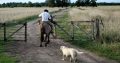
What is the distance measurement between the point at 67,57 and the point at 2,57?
2.72m

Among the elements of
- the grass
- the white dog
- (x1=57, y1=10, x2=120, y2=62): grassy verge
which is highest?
the white dog

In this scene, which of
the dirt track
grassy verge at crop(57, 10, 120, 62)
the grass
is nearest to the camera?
the grass

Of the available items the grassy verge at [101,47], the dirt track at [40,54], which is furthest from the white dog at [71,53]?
the grassy verge at [101,47]

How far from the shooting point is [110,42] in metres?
18.5

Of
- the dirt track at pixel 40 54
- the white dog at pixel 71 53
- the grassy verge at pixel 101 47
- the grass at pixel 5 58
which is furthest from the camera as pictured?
the grassy verge at pixel 101 47

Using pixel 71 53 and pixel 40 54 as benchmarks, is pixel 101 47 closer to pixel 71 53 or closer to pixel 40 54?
pixel 40 54

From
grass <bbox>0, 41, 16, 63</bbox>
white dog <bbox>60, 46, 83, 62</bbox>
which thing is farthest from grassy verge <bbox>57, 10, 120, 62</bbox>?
grass <bbox>0, 41, 16, 63</bbox>

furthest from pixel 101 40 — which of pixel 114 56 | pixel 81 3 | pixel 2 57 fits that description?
pixel 81 3

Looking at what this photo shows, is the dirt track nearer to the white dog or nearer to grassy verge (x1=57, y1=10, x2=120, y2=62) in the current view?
the white dog

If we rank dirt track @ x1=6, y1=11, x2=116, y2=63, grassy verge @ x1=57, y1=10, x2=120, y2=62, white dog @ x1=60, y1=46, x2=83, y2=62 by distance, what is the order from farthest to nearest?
grassy verge @ x1=57, y1=10, x2=120, y2=62, dirt track @ x1=6, y1=11, x2=116, y2=63, white dog @ x1=60, y1=46, x2=83, y2=62

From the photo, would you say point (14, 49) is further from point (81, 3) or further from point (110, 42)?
point (81, 3)

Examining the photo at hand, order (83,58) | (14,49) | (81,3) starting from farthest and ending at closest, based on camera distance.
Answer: (81,3) → (14,49) → (83,58)

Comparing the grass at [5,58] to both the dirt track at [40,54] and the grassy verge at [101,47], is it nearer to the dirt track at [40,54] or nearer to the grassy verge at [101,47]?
the dirt track at [40,54]

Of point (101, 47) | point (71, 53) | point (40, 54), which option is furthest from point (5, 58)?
point (101, 47)
